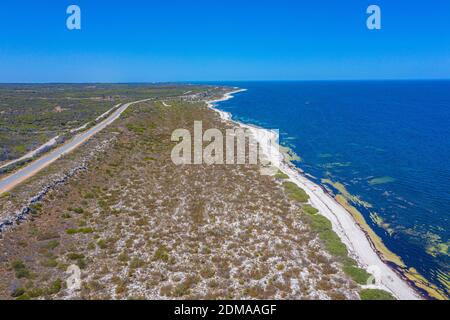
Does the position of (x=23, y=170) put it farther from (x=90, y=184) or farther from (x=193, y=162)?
(x=193, y=162)

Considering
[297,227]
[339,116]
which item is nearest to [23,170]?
[297,227]

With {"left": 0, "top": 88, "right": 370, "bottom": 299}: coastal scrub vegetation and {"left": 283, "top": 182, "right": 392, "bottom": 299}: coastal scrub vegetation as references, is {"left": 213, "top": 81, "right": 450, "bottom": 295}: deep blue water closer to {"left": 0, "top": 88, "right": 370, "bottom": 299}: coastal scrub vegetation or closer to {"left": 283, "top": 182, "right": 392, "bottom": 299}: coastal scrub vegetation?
{"left": 283, "top": 182, "right": 392, "bottom": 299}: coastal scrub vegetation

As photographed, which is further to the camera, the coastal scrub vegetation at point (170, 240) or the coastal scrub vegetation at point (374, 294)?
the coastal scrub vegetation at point (170, 240)

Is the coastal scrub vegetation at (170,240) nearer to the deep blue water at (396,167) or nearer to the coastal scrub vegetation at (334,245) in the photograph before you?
the coastal scrub vegetation at (334,245)

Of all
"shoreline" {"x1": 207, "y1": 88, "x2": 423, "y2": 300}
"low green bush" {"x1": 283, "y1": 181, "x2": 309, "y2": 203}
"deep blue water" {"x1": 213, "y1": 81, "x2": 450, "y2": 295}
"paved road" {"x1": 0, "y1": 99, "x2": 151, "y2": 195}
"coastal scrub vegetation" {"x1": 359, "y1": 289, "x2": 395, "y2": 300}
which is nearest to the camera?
"coastal scrub vegetation" {"x1": 359, "y1": 289, "x2": 395, "y2": 300}

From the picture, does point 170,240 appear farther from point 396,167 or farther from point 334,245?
point 396,167

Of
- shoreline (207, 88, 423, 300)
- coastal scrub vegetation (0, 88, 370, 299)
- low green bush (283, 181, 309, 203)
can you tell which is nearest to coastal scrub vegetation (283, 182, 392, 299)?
low green bush (283, 181, 309, 203)

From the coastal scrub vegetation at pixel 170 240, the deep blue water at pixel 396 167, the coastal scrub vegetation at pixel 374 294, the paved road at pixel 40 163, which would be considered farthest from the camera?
the paved road at pixel 40 163

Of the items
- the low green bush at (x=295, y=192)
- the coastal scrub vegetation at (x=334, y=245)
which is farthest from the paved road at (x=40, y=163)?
the coastal scrub vegetation at (x=334, y=245)
